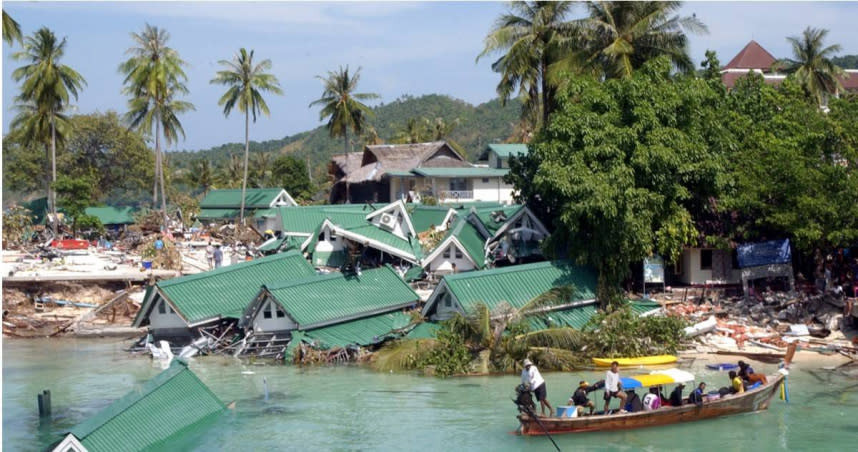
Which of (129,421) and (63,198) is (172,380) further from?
(63,198)

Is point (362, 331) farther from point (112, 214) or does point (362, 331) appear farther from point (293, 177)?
point (293, 177)

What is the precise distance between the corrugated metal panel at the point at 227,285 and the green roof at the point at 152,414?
8.72 m

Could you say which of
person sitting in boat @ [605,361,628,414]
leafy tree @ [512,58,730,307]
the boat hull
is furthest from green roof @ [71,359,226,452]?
leafy tree @ [512,58,730,307]

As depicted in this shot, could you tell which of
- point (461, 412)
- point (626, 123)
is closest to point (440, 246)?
point (626, 123)

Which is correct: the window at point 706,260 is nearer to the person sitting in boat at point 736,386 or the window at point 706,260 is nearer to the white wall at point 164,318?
the person sitting in boat at point 736,386

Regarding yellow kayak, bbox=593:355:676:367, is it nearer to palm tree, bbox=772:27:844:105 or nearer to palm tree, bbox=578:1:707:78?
palm tree, bbox=578:1:707:78

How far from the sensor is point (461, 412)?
24.2 metres

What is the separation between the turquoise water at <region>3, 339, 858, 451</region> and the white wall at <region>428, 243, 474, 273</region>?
35.0 feet

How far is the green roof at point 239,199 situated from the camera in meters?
66.3

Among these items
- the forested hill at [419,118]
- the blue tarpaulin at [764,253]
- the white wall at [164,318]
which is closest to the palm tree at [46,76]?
the white wall at [164,318]

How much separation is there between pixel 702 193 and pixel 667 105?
3.88 m

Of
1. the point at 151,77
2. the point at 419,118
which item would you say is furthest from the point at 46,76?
the point at 419,118

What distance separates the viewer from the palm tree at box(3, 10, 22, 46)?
22.4 metres

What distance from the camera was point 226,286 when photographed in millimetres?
34062
